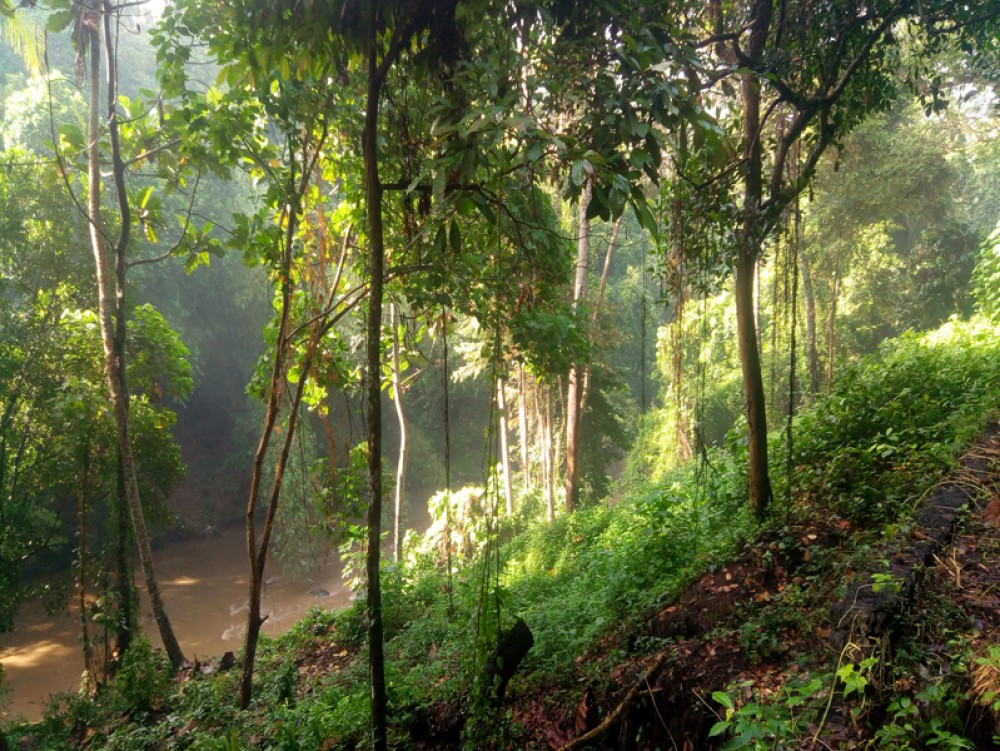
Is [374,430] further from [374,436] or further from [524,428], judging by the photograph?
[524,428]

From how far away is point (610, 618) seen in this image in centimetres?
425

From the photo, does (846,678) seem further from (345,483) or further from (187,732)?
(187,732)

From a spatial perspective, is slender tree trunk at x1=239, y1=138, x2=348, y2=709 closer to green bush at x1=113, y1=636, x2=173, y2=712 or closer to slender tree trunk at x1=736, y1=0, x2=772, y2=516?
green bush at x1=113, y1=636, x2=173, y2=712

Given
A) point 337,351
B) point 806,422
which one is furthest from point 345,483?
point 806,422

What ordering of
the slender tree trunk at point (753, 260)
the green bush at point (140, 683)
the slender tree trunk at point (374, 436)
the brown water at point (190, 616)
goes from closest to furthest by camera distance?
the slender tree trunk at point (374, 436) → the slender tree trunk at point (753, 260) → the green bush at point (140, 683) → the brown water at point (190, 616)

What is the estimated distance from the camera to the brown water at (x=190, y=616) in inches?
482

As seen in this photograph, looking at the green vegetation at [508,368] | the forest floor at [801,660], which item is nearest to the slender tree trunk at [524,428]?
the green vegetation at [508,368]

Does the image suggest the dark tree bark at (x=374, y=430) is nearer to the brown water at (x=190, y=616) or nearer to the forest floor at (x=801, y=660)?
the forest floor at (x=801, y=660)

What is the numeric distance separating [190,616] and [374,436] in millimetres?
16152

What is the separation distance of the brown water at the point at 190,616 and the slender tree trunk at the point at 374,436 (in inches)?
335

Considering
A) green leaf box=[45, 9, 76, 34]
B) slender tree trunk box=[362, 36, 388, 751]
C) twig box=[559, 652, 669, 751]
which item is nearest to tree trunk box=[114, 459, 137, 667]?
green leaf box=[45, 9, 76, 34]

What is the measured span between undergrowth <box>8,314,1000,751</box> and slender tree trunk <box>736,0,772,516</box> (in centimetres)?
34

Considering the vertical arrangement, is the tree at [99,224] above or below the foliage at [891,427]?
above

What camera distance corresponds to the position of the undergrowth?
11.4ft
